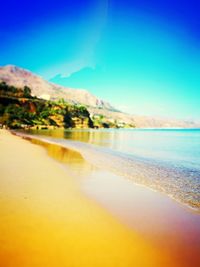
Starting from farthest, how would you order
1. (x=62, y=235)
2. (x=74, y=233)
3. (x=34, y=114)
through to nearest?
1. (x=34, y=114)
2. (x=74, y=233)
3. (x=62, y=235)

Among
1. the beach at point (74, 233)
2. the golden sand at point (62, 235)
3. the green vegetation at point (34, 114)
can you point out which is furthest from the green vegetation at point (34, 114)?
the golden sand at point (62, 235)

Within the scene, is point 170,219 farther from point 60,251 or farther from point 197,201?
point 60,251

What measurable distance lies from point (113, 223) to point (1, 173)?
6.46 m

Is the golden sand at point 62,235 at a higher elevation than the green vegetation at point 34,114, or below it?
below

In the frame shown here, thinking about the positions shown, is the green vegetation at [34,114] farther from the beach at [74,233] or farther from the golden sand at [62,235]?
the golden sand at [62,235]

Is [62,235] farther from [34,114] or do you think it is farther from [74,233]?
[34,114]

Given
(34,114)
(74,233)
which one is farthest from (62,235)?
(34,114)

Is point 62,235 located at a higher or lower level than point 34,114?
lower

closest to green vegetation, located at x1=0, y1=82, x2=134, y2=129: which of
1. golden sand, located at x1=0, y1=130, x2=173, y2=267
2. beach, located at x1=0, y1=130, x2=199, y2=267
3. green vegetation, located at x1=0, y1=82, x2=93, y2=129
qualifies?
green vegetation, located at x1=0, y1=82, x2=93, y2=129

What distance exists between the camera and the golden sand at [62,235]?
3.76 metres

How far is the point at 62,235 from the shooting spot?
15.0ft

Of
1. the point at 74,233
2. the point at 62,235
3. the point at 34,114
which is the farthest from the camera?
the point at 34,114

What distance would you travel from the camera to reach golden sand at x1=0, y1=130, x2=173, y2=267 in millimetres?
3761

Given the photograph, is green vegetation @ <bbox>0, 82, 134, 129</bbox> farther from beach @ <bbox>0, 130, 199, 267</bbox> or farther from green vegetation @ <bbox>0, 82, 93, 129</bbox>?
beach @ <bbox>0, 130, 199, 267</bbox>
